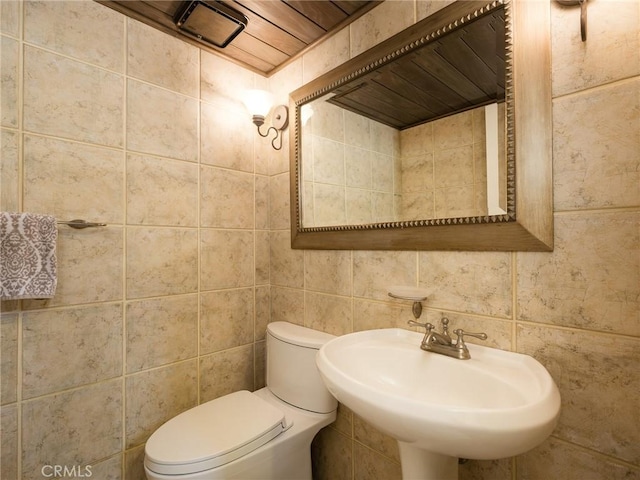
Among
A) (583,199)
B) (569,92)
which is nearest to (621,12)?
(569,92)

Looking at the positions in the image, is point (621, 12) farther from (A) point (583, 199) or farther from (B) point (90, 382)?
(B) point (90, 382)

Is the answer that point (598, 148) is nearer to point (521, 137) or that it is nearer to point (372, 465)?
point (521, 137)

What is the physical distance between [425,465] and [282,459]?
22.1 inches

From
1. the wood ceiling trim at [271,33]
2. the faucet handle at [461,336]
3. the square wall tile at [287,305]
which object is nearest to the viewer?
the faucet handle at [461,336]

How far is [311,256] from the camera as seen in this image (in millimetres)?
1417

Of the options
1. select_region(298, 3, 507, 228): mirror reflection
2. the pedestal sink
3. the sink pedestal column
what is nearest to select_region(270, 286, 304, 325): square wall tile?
select_region(298, 3, 507, 228): mirror reflection

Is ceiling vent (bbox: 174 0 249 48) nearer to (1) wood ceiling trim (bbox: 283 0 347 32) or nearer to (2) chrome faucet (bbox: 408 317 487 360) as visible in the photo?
(1) wood ceiling trim (bbox: 283 0 347 32)

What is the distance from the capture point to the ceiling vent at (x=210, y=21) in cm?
115

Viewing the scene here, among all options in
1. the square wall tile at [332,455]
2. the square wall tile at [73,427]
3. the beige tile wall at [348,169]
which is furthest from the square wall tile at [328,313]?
the square wall tile at [73,427]

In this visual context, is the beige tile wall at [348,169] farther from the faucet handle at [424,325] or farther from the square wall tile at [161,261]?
the square wall tile at [161,261]

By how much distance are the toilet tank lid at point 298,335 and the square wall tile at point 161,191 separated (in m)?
0.61

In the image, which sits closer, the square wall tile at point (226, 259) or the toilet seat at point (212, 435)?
the toilet seat at point (212, 435)

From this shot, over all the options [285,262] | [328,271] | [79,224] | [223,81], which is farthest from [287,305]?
[223,81]

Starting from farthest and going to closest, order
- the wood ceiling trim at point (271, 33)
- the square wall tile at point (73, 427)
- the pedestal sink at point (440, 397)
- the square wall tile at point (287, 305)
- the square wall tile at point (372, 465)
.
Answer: the square wall tile at point (287, 305) → the wood ceiling trim at point (271, 33) → the square wall tile at point (372, 465) → the square wall tile at point (73, 427) → the pedestal sink at point (440, 397)
